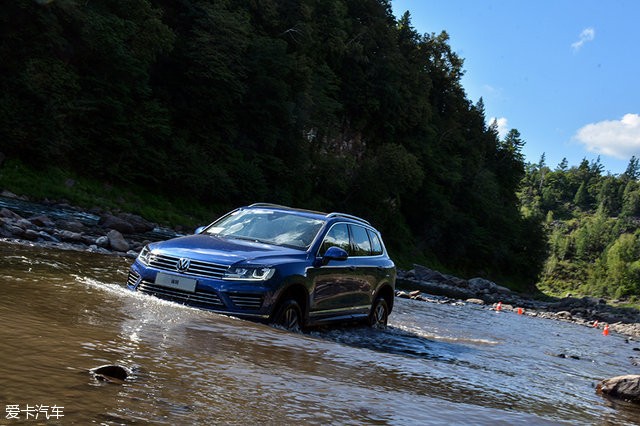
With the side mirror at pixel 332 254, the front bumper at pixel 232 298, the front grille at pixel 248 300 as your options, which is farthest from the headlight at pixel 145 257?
the side mirror at pixel 332 254

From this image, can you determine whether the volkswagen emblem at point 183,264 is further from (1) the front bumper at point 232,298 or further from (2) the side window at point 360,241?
(2) the side window at point 360,241

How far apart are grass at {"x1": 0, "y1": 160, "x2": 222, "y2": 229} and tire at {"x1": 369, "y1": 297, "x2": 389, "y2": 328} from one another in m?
23.8

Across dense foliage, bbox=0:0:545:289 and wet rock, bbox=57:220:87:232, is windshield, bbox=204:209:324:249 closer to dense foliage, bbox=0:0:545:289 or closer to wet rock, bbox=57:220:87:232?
wet rock, bbox=57:220:87:232

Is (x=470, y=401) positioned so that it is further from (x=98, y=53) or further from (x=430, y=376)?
(x=98, y=53)

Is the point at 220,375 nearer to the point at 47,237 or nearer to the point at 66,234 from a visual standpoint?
the point at 47,237

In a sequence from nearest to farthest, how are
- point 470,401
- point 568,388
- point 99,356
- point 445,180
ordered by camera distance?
point 99,356 → point 470,401 → point 568,388 → point 445,180

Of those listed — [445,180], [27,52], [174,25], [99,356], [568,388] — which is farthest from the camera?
[445,180]

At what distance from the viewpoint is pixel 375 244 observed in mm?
11586

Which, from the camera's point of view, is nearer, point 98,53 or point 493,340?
point 493,340

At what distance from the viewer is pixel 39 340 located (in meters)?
4.85

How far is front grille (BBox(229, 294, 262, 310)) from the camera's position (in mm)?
7840

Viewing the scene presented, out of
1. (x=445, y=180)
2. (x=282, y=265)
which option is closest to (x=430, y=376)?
(x=282, y=265)

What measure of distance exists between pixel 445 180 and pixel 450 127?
12.3 meters

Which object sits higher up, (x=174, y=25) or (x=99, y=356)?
(x=174, y=25)
